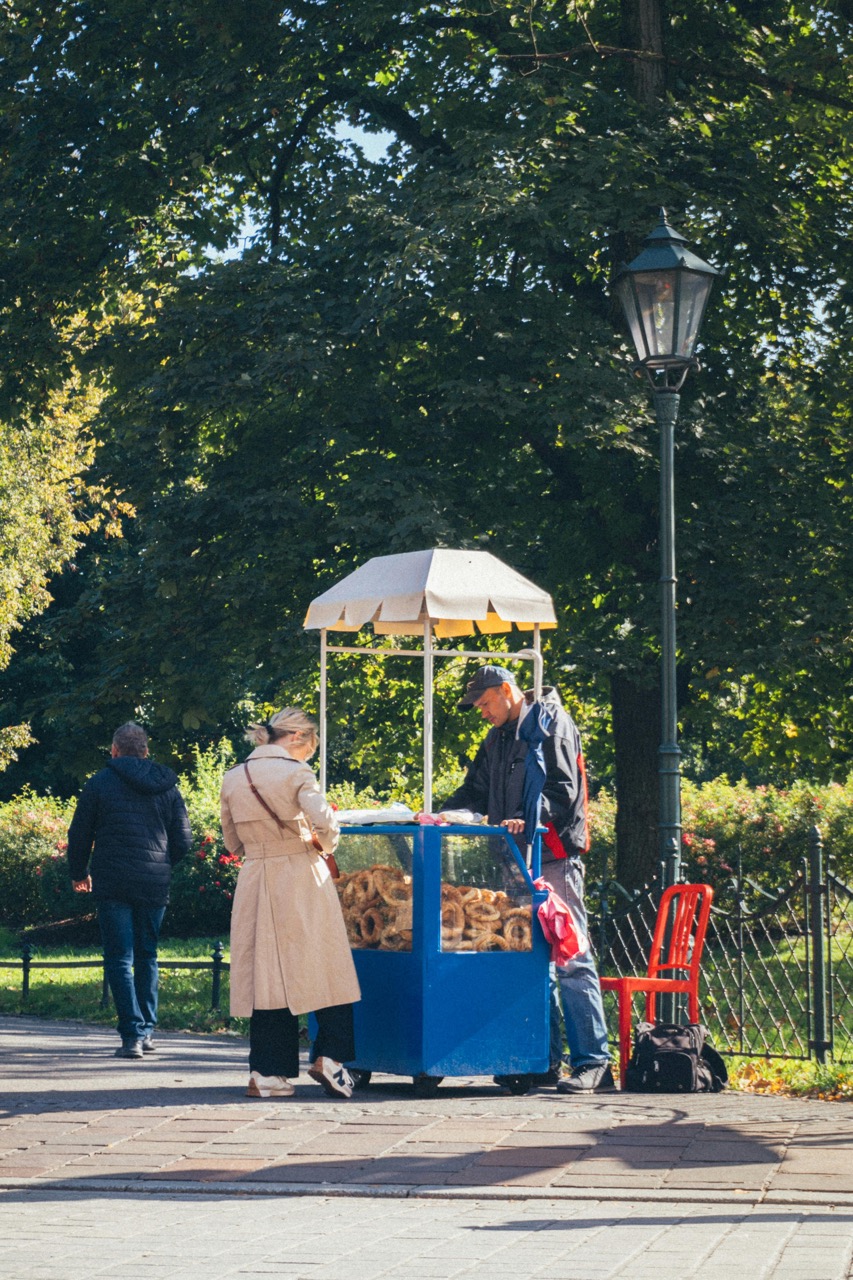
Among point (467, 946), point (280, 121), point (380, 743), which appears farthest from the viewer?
point (380, 743)

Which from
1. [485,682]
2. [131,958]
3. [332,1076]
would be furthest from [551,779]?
[131,958]

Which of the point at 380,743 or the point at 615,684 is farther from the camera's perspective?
the point at 380,743

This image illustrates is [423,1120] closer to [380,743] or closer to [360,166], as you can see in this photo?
[380,743]

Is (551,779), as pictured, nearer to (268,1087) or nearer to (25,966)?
(268,1087)

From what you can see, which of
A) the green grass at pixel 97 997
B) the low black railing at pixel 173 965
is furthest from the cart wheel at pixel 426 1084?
the green grass at pixel 97 997

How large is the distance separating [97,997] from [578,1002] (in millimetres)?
8414

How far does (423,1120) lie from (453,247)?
8.77 meters

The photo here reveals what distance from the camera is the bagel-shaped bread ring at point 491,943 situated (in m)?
8.79

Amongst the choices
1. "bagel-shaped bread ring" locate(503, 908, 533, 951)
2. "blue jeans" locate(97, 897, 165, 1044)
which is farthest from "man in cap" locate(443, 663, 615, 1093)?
"blue jeans" locate(97, 897, 165, 1044)

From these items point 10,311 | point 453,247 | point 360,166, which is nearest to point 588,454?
point 453,247

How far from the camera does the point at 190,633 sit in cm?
1548

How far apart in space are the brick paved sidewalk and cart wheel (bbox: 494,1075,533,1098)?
9 centimetres

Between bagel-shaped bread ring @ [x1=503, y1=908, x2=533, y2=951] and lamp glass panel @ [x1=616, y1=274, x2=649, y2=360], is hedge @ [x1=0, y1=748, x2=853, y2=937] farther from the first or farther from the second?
bagel-shaped bread ring @ [x1=503, y1=908, x2=533, y2=951]

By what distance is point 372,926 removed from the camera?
9117 millimetres
